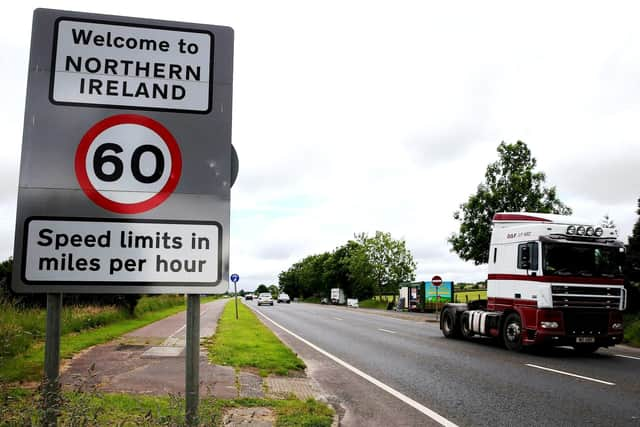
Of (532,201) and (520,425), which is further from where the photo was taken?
(532,201)

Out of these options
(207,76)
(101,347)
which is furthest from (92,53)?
(101,347)

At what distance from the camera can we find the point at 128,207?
9.68 feet

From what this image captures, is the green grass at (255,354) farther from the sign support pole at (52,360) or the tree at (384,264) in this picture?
the tree at (384,264)

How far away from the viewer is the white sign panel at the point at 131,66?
9.71 feet

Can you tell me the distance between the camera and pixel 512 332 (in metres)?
16.0

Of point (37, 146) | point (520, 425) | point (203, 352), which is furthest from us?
point (203, 352)

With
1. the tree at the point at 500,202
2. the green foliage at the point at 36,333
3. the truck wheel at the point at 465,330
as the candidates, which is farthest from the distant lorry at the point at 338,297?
the truck wheel at the point at 465,330

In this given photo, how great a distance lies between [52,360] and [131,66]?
5.39ft

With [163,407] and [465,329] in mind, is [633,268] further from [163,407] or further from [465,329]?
[163,407]

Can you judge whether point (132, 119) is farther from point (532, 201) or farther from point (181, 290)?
point (532, 201)

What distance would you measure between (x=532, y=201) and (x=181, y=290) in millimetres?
→ 43584

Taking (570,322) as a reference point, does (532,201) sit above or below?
above

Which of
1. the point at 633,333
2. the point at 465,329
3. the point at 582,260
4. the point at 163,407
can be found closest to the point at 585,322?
the point at 582,260

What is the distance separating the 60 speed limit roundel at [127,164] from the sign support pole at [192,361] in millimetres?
623
